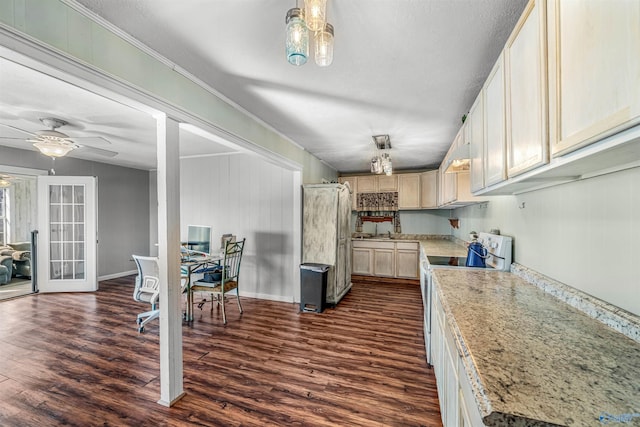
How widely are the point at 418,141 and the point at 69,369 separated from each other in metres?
4.70

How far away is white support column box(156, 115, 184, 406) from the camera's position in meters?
1.95

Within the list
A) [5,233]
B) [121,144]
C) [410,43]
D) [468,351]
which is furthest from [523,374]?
[5,233]

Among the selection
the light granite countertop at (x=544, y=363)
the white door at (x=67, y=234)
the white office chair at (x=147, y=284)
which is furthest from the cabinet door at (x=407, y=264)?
the white door at (x=67, y=234)

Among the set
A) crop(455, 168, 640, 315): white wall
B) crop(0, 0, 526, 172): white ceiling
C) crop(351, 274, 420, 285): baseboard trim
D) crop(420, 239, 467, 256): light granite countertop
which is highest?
crop(0, 0, 526, 172): white ceiling

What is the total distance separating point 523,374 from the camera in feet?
→ 2.35

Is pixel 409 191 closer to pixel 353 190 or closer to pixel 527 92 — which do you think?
pixel 353 190

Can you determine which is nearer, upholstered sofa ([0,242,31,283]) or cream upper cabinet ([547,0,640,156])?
cream upper cabinet ([547,0,640,156])

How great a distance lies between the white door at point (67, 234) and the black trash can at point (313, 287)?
408 cm

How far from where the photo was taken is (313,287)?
3842 mm

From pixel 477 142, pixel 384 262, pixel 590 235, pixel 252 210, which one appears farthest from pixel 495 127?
pixel 384 262

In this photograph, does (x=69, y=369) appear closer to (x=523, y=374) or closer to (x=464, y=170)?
(x=523, y=374)

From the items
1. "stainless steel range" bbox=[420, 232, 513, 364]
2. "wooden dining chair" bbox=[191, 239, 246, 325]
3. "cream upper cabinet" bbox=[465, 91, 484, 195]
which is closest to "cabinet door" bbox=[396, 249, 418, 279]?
"stainless steel range" bbox=[420, 232, 513, 364]

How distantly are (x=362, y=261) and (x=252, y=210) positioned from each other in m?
2.74

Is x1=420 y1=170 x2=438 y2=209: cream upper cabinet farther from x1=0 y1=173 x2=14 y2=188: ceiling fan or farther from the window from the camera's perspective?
the window
